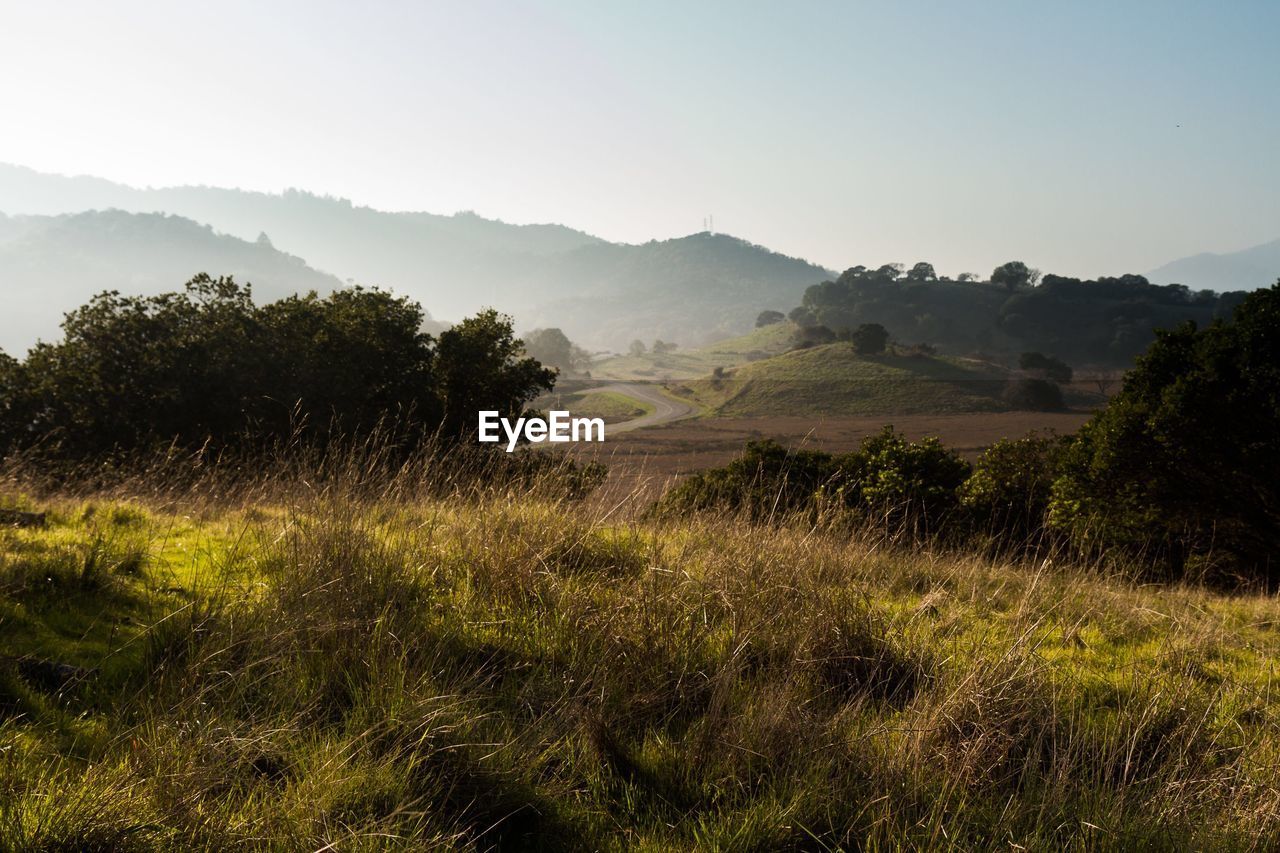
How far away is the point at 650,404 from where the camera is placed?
100 meters

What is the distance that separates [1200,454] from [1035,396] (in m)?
83.1

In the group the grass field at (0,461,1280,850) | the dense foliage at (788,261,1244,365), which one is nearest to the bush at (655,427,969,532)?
the grass field at (0,461,1280,850)

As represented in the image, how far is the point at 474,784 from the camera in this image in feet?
8.73

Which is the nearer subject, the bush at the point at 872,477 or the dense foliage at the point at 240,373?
the bush at the point at 872,477

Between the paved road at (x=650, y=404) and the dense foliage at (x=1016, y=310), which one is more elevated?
the dense foliage at (x=1016, y=310)

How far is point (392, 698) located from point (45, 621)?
2.49 m

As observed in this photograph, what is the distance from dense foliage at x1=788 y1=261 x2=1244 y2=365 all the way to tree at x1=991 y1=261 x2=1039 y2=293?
0.25 m

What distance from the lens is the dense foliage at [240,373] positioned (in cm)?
2042

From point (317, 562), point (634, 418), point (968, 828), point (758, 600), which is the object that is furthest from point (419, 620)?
point (634, 418)

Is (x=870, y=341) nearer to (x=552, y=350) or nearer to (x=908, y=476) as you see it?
(x=552, y=350)

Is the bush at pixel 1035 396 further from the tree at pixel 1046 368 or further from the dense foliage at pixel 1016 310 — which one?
the dense foliage at pixel 1016 310

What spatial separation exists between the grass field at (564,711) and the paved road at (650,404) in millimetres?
71567

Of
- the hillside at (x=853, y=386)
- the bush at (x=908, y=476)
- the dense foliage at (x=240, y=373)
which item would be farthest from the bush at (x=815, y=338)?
the bush at (x=908, y=476)

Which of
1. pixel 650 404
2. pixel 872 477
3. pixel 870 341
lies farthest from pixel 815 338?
pixel 872 477
